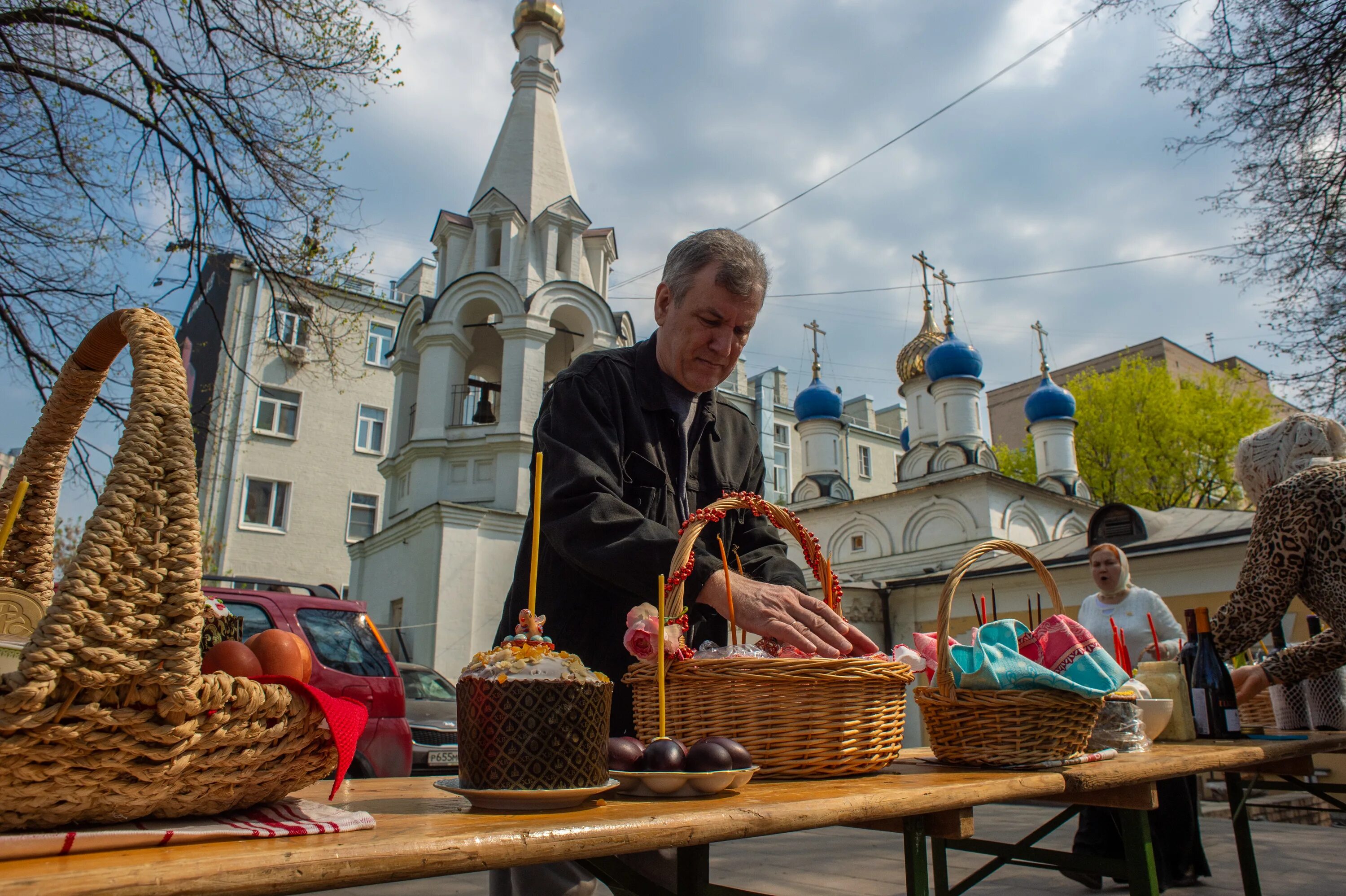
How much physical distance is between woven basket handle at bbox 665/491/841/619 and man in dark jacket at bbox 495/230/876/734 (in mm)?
79

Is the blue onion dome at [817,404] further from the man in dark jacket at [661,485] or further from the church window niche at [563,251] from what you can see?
the man in dark jacket at [661,485]

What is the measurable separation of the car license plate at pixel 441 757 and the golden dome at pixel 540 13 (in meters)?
15.0

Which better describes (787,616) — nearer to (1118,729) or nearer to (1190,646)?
(1118,729)

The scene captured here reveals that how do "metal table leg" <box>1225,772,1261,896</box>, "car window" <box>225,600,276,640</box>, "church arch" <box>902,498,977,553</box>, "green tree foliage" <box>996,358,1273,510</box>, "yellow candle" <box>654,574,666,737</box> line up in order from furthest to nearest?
1. "green tree foliage" <box>996,358,1273,510</box>
2. "church arch" <box>902,498,977,553</box>
3. "car window" <box>225,600,276,640</box>
4. "metal table leg" <box>1225,772,1261,896</box>
5. "yellow candle" <box>654,574,666,737</box>

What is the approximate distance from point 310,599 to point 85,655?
23.3 ft

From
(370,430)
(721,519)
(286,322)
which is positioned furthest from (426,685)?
(370,430)

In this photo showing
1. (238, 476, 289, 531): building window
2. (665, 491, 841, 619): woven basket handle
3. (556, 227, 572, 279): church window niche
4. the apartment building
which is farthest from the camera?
(238, 476, 289, 531): building window

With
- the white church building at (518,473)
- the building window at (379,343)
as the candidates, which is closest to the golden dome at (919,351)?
the white church building at (518,473)

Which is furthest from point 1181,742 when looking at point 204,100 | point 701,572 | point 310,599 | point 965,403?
point 965,403

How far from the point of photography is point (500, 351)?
17016 mm

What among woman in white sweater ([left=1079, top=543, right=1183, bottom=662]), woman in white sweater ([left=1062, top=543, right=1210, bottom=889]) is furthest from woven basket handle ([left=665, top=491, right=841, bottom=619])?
woman in white sweater ([left=1079, top=543, right=1183, bottom=662])

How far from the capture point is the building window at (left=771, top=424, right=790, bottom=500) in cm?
3662

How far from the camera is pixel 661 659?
1.43 metres

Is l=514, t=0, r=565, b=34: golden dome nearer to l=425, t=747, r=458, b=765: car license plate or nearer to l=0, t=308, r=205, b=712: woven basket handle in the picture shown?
l=425, t=747, r=458, b=765: car license plate
